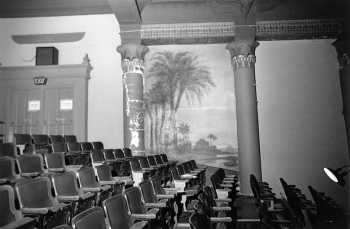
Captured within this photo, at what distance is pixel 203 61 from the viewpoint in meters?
4.69

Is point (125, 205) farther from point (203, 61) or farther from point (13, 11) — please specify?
point (13, 11)

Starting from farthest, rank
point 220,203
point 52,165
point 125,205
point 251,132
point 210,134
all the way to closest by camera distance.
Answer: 1. point 210,134
2. point 251,132
3. point 52,165
4. point 220,203
5. point 125,205

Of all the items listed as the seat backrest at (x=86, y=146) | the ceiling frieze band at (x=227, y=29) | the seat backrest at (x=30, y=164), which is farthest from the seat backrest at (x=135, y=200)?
the ceiling frieze band at (x=227, y=29)

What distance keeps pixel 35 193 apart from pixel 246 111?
10.3 feet

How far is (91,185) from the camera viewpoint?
1.99 meters

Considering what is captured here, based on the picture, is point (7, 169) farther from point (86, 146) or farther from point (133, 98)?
point (133, 98)

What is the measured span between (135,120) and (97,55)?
129cm

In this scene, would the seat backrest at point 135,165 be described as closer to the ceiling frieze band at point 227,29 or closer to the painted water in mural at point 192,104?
the painted water in mural at point 192,104

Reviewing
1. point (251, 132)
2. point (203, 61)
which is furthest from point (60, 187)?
point (203, 61)

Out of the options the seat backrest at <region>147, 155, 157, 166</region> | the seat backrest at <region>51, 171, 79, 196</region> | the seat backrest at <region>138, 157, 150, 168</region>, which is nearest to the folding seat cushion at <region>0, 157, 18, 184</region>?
the seat backrest at <region>51, 171, 79, 196</region>

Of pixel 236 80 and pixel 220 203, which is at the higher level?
pixel 236 80

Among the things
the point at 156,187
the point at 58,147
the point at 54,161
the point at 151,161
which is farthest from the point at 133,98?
the point at 156,187

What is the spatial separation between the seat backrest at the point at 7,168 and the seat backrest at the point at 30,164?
0.11 metres

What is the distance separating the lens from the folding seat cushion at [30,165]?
2055 millimetres
